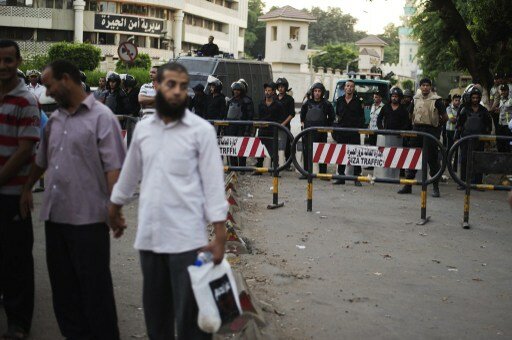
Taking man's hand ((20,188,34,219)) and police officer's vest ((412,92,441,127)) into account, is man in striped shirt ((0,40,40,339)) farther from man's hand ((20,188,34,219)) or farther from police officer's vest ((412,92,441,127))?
police officer's vest ((412,92,441,127))

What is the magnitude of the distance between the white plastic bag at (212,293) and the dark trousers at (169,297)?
13 cm

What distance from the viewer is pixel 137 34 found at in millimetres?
81938

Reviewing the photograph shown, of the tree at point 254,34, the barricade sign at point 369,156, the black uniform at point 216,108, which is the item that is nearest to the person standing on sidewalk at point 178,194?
the barricade sign at point 369,156

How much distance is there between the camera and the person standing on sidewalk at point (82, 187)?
5344mm

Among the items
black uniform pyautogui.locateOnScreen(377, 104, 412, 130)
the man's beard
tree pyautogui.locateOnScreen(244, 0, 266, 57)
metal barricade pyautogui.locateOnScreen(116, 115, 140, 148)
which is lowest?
metal barricade pyautogui.locateOnScreen(116, 115, 140, 148)

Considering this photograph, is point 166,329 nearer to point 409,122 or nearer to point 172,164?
point 172,164

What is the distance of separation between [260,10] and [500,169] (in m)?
131

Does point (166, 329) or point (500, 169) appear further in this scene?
point (500, 169)

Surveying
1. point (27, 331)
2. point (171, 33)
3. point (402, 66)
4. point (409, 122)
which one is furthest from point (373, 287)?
point (402, 66)

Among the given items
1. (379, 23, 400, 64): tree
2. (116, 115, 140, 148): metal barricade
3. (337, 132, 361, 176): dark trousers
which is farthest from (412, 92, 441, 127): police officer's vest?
(379, 23, 400, 64): tree

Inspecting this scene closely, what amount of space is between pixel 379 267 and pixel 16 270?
162 inches

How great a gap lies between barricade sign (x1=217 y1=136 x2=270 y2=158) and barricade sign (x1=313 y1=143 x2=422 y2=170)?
2.83ft

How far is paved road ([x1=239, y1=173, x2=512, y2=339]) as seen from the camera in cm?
697

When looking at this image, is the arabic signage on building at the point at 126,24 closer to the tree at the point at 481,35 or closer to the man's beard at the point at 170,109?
the tree at the point at 481,35
